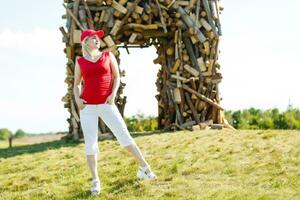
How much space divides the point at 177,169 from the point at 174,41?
674 cm

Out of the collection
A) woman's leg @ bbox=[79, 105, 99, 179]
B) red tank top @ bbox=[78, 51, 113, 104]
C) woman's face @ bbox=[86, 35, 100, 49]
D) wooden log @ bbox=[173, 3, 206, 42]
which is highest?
wooden log @ bbox=[173, 3, 206, 42]

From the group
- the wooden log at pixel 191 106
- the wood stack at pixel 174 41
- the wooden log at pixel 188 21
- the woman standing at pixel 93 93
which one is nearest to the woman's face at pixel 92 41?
the woman standing at pixel 93 93

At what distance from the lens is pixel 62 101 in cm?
1490

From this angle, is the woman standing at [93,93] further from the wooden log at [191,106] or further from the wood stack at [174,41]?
the wooden log at [191,106]

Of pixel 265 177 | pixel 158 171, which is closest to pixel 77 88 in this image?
pixel 158 171

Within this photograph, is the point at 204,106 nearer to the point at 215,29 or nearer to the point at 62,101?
the point at 215,29

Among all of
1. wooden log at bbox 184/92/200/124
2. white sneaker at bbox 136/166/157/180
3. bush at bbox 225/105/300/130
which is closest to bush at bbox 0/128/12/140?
bush at bbox 225/105/300/130

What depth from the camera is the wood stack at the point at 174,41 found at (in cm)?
1426

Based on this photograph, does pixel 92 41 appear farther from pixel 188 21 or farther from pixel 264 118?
pixel 264 118

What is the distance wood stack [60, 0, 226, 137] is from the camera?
14.3 m

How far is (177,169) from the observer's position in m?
8.78

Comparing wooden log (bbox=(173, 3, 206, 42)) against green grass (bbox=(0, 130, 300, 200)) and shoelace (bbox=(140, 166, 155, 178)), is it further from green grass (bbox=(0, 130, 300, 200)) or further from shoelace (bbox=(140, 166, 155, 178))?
shoelace (bbox=(140, 166, 155, 178))

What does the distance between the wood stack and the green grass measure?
194 centimetres

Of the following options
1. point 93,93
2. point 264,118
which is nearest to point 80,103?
point 93,93
